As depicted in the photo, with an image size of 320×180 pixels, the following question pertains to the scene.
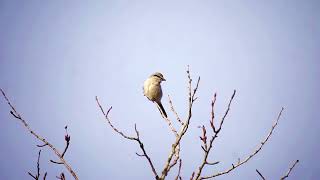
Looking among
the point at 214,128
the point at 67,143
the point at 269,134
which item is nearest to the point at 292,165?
the point at 269,134

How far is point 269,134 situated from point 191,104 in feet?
3.31

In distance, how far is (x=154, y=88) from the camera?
9.28 m

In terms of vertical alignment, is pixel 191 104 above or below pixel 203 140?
above

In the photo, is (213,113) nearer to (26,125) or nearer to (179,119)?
(179,119)

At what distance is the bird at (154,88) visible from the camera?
9.20m

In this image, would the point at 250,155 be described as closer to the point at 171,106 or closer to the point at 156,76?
the point at 171,106

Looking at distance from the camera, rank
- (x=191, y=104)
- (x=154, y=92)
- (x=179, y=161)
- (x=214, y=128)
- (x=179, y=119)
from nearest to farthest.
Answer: (x=214, y=128)
(x=191, y=104)
(x=179, y=161)
(x=179, y=119)
(x=154, y=92)

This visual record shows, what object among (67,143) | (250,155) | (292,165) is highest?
(67,143)

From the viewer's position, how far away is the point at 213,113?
3314 millimetres

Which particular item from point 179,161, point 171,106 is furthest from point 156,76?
point 179,161

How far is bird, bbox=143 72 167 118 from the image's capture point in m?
9.20

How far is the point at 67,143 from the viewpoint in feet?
12.2

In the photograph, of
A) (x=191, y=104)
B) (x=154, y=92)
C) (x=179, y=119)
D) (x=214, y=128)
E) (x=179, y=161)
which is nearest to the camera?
(x=214, y=128)

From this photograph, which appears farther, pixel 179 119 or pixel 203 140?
pixel 179 119
